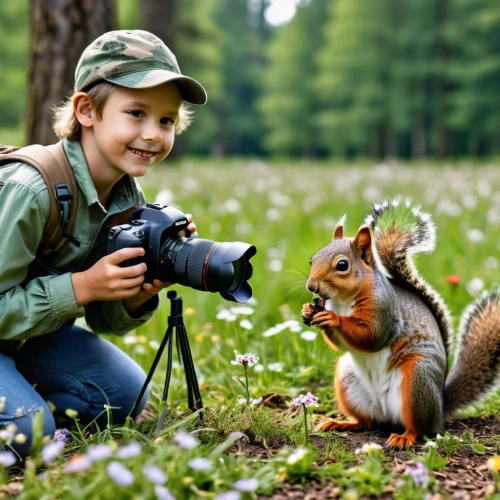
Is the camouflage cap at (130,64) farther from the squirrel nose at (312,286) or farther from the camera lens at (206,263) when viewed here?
the squirrel nose at (312,286)

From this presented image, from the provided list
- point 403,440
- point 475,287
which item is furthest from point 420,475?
point 475,287

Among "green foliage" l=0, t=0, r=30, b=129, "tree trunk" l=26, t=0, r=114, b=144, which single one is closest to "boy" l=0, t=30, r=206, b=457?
"tree trunk" l=26, t=0, r=114, b=144

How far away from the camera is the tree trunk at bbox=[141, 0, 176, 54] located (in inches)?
430

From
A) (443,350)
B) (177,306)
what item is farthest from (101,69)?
(443,350)

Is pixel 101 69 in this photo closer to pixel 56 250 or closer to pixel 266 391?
pixel 56 250

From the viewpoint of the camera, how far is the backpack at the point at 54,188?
220 cm

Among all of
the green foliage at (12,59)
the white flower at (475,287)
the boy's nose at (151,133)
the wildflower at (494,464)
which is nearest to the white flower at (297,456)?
the wildflower at (494,464)

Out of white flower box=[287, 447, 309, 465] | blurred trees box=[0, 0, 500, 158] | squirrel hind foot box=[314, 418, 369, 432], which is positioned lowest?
squirrel hind foot box=[314, 418, 369, 432]

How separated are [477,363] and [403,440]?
18.1 inches

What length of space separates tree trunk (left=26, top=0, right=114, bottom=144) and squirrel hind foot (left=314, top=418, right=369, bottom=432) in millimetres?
2256

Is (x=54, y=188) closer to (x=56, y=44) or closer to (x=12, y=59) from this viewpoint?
(x=56, y=44)

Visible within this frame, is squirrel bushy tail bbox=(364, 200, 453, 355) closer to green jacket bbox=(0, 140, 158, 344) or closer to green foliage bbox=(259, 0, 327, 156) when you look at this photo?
green jacket bbox=(0, 140, 158, 344)

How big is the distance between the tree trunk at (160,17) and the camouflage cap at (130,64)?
8957mm

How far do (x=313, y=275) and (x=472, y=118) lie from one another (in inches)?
1006
